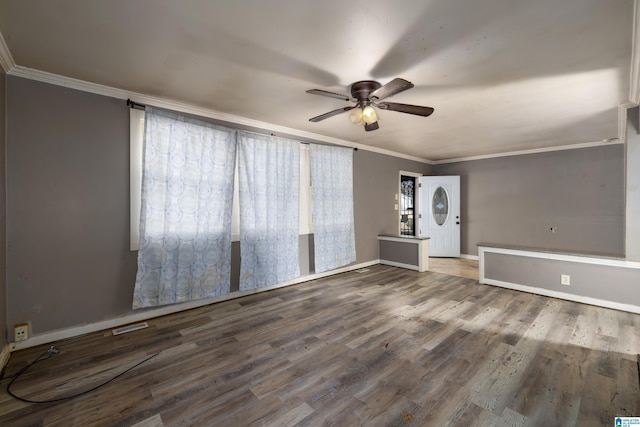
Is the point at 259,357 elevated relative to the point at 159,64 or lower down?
lower down

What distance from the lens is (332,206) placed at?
182 inches

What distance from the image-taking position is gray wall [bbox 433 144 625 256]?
15.6 ft

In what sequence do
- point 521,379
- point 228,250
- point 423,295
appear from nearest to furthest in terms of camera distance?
point 521,379, point 228,250, point 423,295

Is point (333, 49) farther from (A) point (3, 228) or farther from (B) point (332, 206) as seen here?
(A) point (3, 228)

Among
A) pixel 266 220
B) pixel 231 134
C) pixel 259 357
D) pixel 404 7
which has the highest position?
pixel 404 7

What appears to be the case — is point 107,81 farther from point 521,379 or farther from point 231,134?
point 521,379

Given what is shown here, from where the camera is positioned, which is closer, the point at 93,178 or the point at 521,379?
the point at 521,379

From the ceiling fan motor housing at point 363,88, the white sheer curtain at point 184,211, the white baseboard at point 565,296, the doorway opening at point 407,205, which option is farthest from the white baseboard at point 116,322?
the doorway opening at point 407,205

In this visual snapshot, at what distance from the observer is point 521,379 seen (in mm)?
1941

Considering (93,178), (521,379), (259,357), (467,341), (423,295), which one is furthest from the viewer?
(423,295)

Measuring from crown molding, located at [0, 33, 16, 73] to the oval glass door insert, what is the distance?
6.96m

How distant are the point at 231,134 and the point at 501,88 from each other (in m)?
3.11

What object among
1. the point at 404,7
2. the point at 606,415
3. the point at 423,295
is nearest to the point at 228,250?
the point at 423,295

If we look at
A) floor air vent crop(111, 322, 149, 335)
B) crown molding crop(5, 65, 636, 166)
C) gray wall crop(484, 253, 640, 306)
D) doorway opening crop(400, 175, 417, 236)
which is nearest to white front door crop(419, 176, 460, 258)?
doorway opening crop(400, 175, 417, 236)
